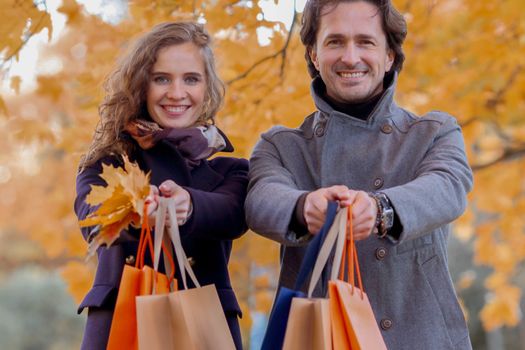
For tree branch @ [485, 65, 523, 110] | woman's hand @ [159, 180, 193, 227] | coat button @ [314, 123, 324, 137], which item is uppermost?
tree branch @ [485, 65, 523, 110]

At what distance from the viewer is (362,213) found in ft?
7.56

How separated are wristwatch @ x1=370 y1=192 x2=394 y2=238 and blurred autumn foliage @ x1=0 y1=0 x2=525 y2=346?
4.97 ft

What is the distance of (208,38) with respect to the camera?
3.03 m

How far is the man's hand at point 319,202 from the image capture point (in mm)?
2283

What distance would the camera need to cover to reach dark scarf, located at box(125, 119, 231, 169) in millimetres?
2770

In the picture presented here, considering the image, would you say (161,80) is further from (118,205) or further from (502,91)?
(502,91)

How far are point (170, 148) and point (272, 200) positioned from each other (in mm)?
449

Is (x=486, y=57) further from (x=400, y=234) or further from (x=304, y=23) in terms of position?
(x=400, y=234)

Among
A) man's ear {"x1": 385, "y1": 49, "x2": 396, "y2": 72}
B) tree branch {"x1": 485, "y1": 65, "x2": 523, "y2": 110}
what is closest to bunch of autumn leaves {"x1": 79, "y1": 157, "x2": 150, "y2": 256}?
man's ear {"x1": 385, "y1": 49, "x2": 396, "y2": 72}

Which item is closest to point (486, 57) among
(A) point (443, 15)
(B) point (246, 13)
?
(A) point (443, 15)

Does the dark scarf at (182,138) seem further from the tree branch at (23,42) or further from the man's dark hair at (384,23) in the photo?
the tree branch at (23,42)

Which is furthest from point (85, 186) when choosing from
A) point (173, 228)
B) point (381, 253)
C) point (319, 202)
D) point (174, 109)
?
point (381, 253)

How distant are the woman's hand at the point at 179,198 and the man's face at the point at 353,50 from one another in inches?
21.7

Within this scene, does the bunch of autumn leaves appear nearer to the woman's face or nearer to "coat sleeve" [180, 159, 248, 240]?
"coat sleeve" [180, 159, 248, 240]
